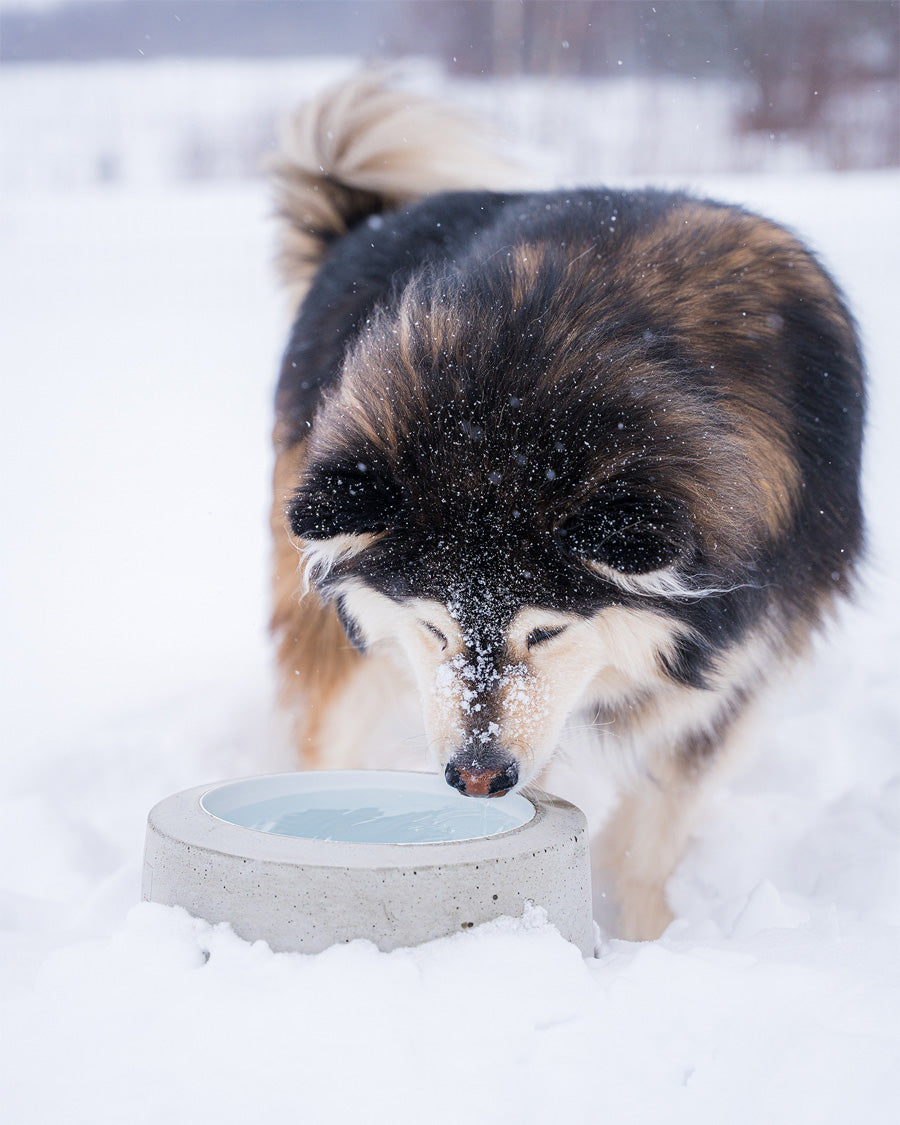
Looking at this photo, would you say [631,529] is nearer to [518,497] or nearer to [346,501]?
[518,497]

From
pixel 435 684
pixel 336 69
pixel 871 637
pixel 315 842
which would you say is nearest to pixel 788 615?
pixel 435 684

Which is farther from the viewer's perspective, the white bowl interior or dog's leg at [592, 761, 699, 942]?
dog's leg at [592, 761, 699, 942]

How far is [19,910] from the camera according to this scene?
7.14ft

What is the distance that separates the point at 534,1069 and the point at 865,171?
33.8 feet

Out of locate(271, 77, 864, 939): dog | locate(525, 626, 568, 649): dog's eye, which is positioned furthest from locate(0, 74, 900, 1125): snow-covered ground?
locate(525, 626, 568, 649): dog's eye

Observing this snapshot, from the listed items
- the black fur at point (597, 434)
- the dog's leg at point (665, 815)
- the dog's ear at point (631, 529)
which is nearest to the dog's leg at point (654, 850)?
the dog's leg at point (665, 815)

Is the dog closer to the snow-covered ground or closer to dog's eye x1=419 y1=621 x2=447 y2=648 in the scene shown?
dog's eye x1=419 y1=621 x2=447 y2=648

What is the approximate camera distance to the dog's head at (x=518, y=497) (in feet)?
6.11

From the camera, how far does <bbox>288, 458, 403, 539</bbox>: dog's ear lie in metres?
Result: 1.94

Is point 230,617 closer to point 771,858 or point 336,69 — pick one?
point 771,858

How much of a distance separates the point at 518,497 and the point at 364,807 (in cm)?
73

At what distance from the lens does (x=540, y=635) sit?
6.59 ft

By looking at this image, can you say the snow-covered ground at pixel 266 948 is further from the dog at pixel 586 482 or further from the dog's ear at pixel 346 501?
the dog's ear at pixel 346 501

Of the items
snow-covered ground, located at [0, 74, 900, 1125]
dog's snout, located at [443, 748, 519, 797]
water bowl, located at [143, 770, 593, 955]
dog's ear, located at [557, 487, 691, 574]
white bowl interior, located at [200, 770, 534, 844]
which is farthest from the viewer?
white bowl interior, located at [200, 770, 534, 844]
